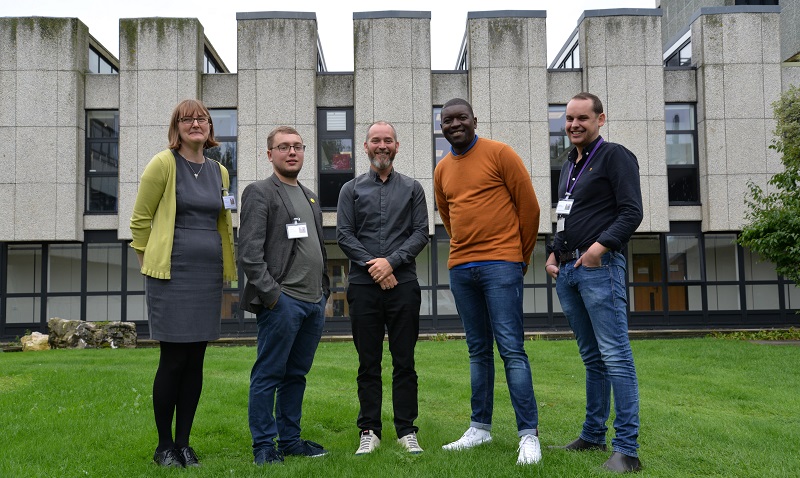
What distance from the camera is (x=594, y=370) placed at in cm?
430

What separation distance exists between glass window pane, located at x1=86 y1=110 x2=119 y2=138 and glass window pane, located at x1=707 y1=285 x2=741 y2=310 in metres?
16.4

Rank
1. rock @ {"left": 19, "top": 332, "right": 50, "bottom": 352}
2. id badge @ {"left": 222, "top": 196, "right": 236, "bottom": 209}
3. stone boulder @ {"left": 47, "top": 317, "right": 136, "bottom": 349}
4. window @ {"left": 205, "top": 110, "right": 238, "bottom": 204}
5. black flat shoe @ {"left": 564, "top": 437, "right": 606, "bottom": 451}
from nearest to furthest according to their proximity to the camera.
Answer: id badge @ {"left": 222, "top": 196, "right": 236, "bottom": 209} < black flat shoe @ {"left": 564, "top": 437, "right": 606, "bottom": 451} < stone boulder @ {"left": 47, "top": 317, "right": 136, "bottom": 349} < rock @ {"left": 19, "top": 332, "right": 50, "bottom": 352} < window @ {"left": 205, "top": 110, "right": 238, "bottom": 204}

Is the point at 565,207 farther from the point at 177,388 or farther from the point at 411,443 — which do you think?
the point at 177,388

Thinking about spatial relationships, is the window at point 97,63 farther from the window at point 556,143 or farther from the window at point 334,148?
the window at point 556,143

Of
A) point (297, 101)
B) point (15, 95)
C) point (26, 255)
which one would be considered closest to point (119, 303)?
A: point (26, 255)

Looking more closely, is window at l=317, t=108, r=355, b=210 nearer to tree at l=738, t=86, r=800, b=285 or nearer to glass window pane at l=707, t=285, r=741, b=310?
tree at l=738, t=86, r=800, b=285

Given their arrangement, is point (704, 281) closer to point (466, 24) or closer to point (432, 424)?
point (466, 24)

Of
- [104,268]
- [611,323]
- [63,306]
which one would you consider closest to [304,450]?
[611,323]

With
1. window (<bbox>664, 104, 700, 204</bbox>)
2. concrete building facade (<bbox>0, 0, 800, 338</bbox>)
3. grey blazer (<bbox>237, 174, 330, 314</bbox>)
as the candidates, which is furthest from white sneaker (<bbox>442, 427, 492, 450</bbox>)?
window (<bbox>664, 104, 700, 204</bbox>)

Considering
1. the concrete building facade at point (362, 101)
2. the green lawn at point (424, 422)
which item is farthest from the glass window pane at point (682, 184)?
the green lawn at point (424, 422)

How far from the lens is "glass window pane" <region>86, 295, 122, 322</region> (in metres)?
17.8

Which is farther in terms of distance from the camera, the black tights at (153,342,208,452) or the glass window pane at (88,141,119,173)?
the glass window pane at (88,141,119,173)

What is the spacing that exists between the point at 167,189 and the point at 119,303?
15217mm

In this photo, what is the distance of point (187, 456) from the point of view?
4.10 meters
